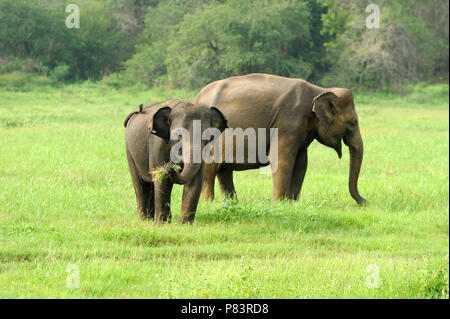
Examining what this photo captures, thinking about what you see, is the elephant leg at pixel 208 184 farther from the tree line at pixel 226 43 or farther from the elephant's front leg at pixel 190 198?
the tree line at pixel 226 43

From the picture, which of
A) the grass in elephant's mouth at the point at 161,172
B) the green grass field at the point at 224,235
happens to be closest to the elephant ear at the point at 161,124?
the grass in elephant's mouth at the point at 161,172

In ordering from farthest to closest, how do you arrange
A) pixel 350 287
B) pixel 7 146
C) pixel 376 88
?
1. pixel 376 88
2. pixel 7 146
3. pixel 350 287

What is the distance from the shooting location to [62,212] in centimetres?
913

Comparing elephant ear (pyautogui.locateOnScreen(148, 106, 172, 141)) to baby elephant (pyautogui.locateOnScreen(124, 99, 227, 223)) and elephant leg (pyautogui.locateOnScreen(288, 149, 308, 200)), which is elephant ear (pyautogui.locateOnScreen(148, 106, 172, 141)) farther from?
elephant leg (pyautogui.locateOnScreen(288, 149, 308, 200))

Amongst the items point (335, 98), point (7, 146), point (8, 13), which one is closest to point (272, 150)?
point (335, 98)

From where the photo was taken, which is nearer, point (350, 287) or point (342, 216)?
point (350, 287)

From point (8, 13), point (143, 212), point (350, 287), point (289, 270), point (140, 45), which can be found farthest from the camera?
point (140, 45)

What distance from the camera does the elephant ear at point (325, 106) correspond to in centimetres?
991

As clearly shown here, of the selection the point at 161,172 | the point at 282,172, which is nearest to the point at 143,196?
the point at 161,172

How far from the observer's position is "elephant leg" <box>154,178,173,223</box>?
832cm

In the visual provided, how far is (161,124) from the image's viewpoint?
8.23 meters

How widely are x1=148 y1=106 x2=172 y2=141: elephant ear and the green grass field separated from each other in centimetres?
100
